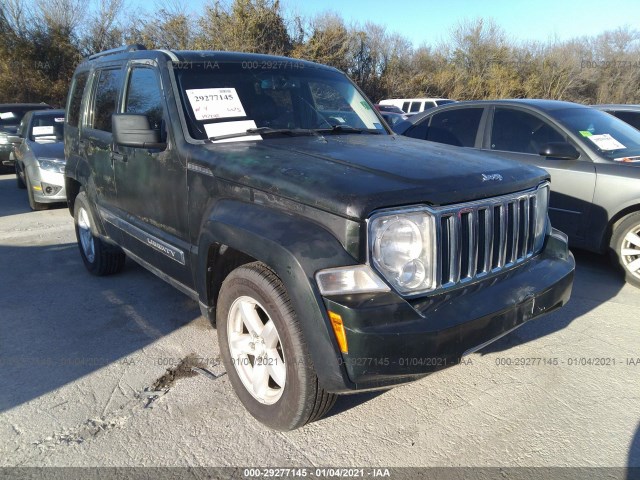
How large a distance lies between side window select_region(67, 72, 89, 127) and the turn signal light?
401 cm

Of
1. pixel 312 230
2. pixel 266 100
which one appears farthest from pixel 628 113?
pixel 312 230

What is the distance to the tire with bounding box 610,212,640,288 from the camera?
4.61 meters

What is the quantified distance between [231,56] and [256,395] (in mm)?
2454

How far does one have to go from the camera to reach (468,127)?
235 inches

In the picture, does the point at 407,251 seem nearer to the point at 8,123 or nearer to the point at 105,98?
the point at 105,98

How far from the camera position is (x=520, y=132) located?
5.55 metres

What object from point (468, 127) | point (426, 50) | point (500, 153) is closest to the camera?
point (500, 153)

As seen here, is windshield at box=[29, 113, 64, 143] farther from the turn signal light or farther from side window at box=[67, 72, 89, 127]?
the turn signal light

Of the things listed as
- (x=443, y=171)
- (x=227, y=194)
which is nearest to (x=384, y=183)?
(x=443, y=171)

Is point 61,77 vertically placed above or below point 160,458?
above

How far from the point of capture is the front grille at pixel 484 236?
2406 mm

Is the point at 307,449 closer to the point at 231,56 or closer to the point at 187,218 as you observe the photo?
the point at 187,218

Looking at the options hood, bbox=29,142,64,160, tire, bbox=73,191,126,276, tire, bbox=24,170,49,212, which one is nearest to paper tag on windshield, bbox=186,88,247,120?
tire, bbox=73,191,126,276

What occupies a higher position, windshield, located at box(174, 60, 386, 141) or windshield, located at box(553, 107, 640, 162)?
windshield, located at box(174, 60, 386, 141)
